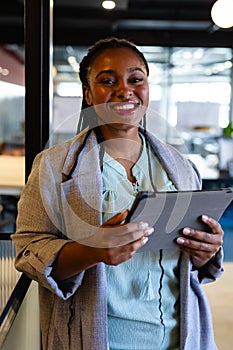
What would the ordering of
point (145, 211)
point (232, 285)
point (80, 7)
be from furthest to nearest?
1. point (80, 7)
2. point (232, 285)
3. point (145, 211)

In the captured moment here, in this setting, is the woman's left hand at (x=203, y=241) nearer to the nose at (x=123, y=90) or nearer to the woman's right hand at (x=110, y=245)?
the woman's right hand at (x=110, y=245)

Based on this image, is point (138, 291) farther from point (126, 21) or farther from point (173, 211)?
point (126, 21)

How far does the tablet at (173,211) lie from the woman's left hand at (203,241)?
11mm

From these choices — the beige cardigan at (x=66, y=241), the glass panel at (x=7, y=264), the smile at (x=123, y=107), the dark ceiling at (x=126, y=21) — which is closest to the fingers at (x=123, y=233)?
the beige cardigan at (x=66, y=241)

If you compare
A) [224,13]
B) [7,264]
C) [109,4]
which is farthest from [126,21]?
[7,264]

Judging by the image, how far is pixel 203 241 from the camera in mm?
932

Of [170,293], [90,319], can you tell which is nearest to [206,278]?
[170,293]

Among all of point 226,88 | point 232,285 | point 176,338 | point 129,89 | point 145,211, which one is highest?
point 226,88

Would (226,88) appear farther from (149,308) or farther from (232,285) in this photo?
(149,308)

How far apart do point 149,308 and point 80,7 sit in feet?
14.4

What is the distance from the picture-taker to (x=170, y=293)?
99 centimetres

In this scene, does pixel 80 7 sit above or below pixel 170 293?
above

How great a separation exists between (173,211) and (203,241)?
0.39 feet

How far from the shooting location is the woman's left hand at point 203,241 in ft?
3.00
